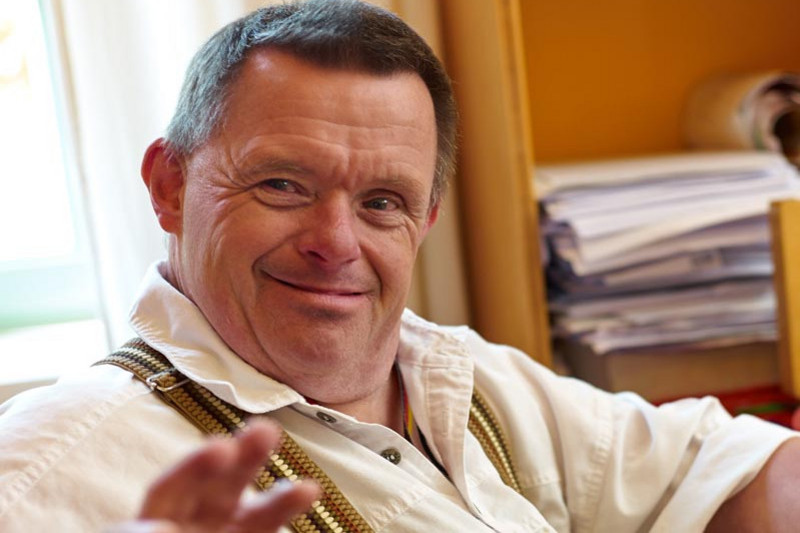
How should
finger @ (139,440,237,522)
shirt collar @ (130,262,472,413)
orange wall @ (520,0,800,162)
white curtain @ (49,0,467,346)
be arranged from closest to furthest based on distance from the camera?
finger @ (139,440,237,522)
shirt collar @ (130,262,472,413)
white curtain @ (49,0,467,346)
orange wall @ (520,0,800,162)

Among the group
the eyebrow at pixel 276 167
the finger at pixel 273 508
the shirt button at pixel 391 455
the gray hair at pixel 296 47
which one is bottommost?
the shirt button at pixel 391 455

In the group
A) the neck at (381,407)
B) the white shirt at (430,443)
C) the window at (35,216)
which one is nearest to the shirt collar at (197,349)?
the white shirt at (430,443)

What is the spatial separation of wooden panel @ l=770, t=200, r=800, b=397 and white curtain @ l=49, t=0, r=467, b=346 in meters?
0.77

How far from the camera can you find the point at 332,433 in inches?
39.9

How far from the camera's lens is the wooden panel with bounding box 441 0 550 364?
1468mm

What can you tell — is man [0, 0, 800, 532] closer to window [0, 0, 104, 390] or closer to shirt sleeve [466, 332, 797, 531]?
shirt sleeve [466, 332, 797, 531]

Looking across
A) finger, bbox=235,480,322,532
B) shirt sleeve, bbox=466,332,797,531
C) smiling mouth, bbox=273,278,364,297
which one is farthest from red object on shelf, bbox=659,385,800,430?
finger, bbox=235,480,322,532

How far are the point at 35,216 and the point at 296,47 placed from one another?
0.83 meters

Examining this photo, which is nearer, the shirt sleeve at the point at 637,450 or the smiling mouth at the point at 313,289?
the smiling mouth at the point at 313,289

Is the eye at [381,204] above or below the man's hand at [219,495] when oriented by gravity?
above

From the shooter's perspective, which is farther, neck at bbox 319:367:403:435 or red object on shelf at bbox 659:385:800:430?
red object on shelf at bbox 659:385:800:430

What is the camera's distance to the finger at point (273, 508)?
57 cm

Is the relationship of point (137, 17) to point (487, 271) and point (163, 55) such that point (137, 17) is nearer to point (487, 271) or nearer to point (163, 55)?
point (163, 55)

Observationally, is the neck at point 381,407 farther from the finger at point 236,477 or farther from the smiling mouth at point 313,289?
the finger at point 236,477
